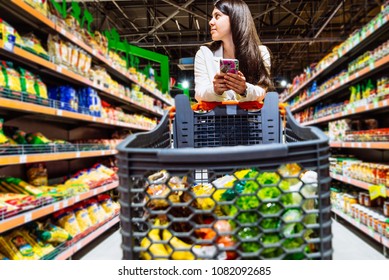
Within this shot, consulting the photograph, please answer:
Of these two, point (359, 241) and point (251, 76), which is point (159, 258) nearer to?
point (251, 76)

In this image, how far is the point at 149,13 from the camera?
263 centimetres

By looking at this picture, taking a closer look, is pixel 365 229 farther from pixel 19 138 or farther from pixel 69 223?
pixel 19 138

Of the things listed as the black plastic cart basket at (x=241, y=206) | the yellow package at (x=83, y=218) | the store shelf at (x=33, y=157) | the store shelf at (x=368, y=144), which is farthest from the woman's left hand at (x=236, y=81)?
the yellow package at (x=83, y=218)

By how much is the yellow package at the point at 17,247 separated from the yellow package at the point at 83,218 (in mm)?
675

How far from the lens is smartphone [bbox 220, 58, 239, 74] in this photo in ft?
3.08

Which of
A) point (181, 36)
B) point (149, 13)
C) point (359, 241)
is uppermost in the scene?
point (149, 13)

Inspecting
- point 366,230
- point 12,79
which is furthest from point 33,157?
point 366,230

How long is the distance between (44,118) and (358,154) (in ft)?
12.5

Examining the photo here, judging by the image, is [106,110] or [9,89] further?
[106,110]

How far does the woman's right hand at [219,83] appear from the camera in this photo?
1.01 metres

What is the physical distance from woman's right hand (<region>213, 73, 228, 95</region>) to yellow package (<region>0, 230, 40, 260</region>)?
163 centimetres

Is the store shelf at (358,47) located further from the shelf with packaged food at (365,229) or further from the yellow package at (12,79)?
the yellow package at (12,79)

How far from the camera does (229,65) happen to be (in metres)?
0.95
